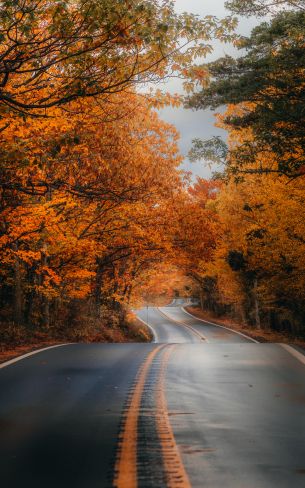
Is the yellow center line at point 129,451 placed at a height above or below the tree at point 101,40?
below

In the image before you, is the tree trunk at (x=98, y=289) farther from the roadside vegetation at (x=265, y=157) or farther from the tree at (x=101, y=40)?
the tree at (x=101, y=40)

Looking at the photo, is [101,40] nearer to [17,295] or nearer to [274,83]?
[274,83]

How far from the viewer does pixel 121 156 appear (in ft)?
61.1

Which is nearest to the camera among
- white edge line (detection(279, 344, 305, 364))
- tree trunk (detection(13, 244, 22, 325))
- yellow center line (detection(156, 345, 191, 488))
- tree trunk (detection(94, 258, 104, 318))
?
yellow center line (detection(156, 345, 191, 488))

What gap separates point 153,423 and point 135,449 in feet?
3.51

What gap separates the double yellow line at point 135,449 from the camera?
4238 mm

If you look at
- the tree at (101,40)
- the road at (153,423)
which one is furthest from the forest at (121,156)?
the road at (153,423)

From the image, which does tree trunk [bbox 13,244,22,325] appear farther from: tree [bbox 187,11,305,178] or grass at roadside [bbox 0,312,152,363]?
tree [bbox 187,11,305,178]

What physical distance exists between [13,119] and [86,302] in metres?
18.6

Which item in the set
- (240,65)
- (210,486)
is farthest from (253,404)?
(240,65)

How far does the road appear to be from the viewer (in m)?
4.41

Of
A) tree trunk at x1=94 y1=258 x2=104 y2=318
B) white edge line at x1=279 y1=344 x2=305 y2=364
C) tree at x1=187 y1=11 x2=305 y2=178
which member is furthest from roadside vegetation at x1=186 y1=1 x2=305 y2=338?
tree trunk at x1=94 y1=258 x2=104 y2=318

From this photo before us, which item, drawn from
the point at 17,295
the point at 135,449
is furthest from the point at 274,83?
the point at 135,449

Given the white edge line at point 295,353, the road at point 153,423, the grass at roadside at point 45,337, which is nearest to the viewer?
the road at point 153,423
